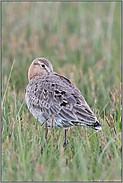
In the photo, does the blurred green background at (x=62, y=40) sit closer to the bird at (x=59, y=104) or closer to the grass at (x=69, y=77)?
the grass at (x=69, y=77)

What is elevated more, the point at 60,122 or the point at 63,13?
the point at 63,13

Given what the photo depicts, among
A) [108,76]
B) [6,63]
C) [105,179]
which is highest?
[6,63]

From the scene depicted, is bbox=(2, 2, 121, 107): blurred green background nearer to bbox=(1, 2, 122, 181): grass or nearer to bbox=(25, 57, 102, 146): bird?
bbox=(1, 2, 122, 181): grass

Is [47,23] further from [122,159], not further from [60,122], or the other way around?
[122,159]

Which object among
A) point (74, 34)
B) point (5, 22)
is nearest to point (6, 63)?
point (5, 22)

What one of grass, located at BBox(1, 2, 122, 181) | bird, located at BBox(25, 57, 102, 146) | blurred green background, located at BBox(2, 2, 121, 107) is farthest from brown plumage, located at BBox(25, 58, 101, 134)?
blurred green background, located at BBox(2, 2, 121, 107)

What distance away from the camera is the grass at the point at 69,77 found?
3.24 meters

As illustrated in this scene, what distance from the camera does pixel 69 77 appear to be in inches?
265

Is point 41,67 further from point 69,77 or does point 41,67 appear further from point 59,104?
point 69,77

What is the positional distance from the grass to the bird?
16cm

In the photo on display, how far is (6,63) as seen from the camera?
727cm

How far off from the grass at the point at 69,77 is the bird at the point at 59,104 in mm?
160

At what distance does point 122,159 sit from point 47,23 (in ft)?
22.3

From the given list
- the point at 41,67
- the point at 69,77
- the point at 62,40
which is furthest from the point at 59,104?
the point at 62,40
